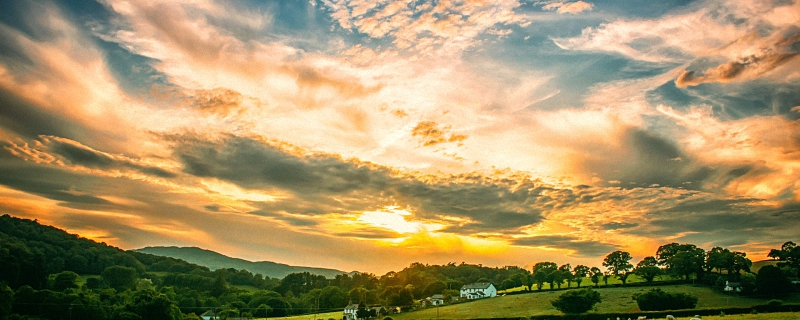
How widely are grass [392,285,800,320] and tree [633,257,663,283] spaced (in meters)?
4.75

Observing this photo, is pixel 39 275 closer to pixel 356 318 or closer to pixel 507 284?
pixel 356 318

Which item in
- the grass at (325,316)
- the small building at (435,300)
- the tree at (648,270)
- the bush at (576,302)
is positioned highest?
the tree at (648,270)

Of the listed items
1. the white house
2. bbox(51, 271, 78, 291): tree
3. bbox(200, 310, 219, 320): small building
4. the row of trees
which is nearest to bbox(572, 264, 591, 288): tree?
the row of trees

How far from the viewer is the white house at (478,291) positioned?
447 ft

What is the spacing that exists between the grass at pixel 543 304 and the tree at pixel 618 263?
1453cm

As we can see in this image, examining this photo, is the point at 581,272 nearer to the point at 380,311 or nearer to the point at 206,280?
the point at 380,311

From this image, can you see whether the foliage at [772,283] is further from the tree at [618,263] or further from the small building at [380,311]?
the small building at [380,311]

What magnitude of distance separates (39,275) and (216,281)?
61291 millimetres

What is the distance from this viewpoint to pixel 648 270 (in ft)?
345

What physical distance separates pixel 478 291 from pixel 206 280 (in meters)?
79.5

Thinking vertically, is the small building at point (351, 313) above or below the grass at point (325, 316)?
above

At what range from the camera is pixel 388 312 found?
109m

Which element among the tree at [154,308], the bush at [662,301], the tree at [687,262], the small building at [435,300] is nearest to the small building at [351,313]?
the small building at [435,300]

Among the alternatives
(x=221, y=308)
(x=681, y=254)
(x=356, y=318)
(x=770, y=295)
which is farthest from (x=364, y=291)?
(x=770, y=295)
